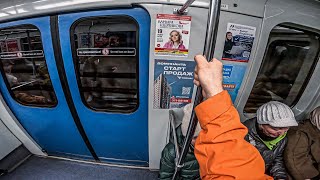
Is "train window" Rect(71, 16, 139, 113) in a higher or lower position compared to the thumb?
lower

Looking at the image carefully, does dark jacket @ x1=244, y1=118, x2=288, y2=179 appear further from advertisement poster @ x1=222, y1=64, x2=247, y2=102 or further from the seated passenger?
the seated passenger

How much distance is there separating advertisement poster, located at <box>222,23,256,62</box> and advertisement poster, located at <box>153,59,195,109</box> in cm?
37

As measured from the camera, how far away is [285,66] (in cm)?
234

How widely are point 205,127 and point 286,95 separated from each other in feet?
7.26

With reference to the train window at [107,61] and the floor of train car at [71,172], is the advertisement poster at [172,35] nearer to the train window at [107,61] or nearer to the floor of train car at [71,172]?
the train window at [107,61]

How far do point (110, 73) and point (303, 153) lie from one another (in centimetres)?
226

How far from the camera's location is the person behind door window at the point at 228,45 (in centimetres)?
202

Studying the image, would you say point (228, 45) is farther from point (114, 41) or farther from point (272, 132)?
point (114, 41)

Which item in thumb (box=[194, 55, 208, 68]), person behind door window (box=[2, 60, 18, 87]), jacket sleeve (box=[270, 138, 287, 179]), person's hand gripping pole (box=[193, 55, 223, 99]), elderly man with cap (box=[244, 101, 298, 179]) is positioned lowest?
jacket sleeve (box=[270, 138, 287, 179])

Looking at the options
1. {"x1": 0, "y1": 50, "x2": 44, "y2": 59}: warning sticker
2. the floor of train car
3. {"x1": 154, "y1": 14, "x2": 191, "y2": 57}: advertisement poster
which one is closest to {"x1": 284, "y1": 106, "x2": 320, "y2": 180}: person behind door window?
{"x1": 154, "y1": 14, "x2": 191, "y2": 57}: advertisement poster

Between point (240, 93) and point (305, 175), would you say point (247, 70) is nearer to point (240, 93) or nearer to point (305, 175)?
point (240, 93)

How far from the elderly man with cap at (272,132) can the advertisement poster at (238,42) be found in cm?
56

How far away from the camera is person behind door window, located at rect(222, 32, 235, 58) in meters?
2.02

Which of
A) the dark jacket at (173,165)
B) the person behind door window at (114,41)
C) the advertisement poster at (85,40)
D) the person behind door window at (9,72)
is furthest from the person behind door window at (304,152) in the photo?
the person behind door window at (9,72)
